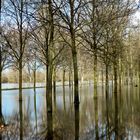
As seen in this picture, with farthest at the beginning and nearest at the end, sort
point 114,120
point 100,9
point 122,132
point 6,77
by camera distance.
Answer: point 6,77, point 100,9, point 114,120, point 122,132

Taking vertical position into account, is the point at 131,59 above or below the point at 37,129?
above

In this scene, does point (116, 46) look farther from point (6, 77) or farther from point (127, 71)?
point (6, 77)

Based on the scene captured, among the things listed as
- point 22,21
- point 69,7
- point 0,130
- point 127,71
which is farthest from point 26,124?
point 127,71

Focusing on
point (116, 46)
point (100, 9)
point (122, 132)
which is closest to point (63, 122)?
point (122, 132)

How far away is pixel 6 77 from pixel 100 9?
227ft

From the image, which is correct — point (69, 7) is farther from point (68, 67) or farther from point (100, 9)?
point (68, 67)

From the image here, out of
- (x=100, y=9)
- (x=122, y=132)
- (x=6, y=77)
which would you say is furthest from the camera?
(x=6, y=77)

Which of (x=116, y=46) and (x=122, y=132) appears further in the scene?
(x=116, y=46)

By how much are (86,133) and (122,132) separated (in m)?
1.37

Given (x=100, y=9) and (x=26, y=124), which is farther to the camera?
(x=100, y=9)

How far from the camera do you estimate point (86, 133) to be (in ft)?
38.3

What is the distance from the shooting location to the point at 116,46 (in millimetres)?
32375

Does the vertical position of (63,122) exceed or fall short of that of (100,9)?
it falls short

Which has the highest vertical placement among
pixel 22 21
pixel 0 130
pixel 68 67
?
pixel 22 21
